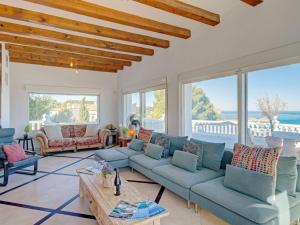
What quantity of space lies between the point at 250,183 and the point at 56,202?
259cm

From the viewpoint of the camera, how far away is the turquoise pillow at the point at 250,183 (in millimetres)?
2055

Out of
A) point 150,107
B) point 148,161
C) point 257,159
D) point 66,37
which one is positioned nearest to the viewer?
point 257,159

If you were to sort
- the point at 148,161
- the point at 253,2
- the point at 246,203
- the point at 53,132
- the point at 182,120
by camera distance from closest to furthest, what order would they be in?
1. the point at 246,203
2. the point at 253,2
3. the point at 148,161
4. the point at 182,120
5. the point at 53,132

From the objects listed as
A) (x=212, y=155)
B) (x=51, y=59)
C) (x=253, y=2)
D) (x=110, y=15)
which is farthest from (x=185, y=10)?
(x=51, y=59)

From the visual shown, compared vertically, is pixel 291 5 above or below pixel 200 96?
above

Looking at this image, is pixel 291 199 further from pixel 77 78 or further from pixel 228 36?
pixel 77 78

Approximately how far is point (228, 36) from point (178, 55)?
4.35 feet

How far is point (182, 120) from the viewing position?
444 cm

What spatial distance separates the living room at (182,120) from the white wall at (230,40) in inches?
0.6

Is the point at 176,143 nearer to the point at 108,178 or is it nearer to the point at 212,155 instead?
the point at 212,155

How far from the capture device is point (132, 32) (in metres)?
4.15

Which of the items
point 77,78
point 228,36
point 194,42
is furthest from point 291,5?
point 77,78

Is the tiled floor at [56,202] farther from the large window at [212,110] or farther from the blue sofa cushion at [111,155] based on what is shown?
the large window at [212,110]

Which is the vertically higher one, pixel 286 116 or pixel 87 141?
pixel 286 116
